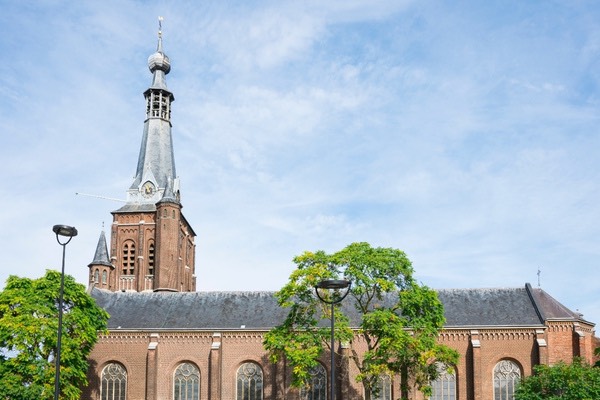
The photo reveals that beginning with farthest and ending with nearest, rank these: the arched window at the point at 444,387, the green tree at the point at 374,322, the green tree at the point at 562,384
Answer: the arched window at the point at 444,387 → the green tree at the point at 562,384 → the green tree at the point at 374,322

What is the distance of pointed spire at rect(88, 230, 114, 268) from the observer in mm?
65062

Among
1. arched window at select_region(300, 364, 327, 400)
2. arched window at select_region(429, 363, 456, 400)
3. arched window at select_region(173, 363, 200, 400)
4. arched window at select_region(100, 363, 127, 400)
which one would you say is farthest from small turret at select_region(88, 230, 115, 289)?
arched window at select_region(429, 363, 456, 400)

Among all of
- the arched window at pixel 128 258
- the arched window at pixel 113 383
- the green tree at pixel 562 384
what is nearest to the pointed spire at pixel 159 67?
the arched window at pixel 128 258

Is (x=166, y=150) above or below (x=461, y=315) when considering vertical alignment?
above

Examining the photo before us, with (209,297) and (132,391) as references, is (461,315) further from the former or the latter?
(132,391)

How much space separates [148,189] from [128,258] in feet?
22.7

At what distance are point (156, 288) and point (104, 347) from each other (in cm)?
929

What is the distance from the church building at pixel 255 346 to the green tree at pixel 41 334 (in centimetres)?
644

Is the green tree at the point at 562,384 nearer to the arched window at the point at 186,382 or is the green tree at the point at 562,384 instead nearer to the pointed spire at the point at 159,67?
the arched window at the point at 186,382

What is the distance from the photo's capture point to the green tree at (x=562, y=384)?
1699 inches

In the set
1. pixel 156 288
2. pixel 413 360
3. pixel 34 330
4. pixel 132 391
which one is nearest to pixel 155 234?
pixel 156 288

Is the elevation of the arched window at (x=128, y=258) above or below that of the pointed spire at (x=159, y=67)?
below

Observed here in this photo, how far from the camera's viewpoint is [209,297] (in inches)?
2336

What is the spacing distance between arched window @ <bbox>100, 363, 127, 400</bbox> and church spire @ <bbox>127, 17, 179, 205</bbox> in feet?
61.4
